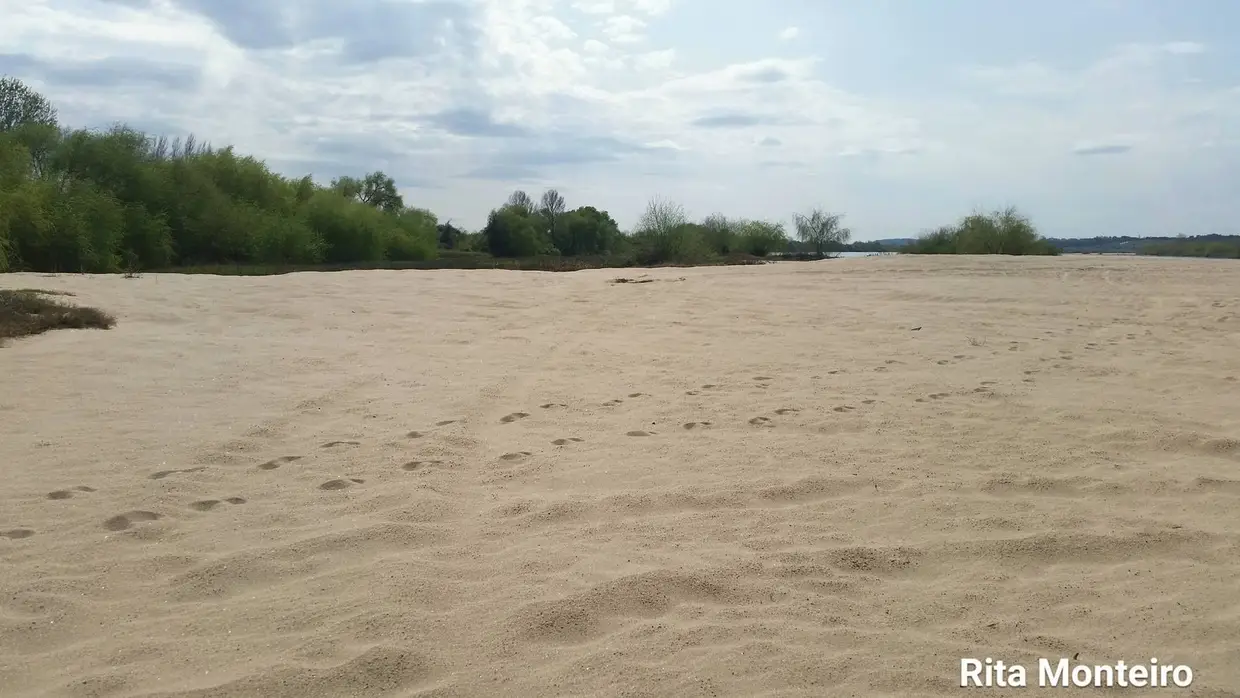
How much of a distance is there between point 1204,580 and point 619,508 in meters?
2.13

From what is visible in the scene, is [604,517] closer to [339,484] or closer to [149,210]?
[339,484]

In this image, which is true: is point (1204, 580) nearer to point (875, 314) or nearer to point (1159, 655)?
point (1159, 655)

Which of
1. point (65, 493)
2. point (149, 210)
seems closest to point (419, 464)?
point (65, 493)

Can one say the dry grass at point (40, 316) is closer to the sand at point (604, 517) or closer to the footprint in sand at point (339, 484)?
the sand at point (604, 517)

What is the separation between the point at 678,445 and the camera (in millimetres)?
Result: 4504

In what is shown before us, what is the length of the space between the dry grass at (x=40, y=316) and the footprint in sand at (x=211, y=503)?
14.0ft

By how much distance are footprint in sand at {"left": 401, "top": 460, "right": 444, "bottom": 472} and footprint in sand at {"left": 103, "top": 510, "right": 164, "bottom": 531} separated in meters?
1.10

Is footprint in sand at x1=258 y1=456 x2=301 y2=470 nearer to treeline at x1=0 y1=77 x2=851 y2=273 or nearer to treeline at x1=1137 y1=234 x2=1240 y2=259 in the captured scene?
treeline at x1=0 y1=77 x2=851 y2=273

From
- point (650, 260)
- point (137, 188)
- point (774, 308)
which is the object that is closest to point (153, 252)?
point (137, 188)

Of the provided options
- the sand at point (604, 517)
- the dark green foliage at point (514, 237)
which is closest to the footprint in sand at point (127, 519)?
the sand at point (604, 517)

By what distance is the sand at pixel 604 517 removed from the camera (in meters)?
2.40

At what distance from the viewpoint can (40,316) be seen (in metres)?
7.29

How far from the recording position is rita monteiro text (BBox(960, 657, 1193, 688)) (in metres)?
2.27

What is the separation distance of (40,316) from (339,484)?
17.0ft
